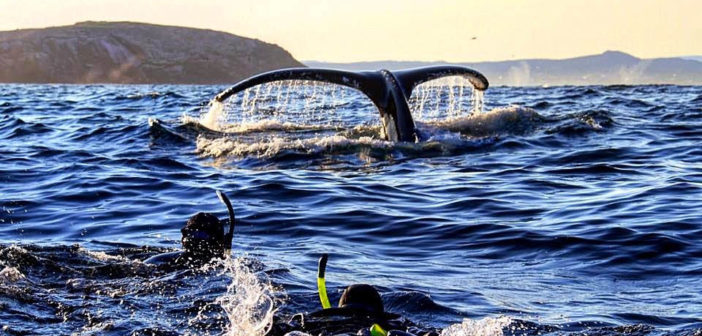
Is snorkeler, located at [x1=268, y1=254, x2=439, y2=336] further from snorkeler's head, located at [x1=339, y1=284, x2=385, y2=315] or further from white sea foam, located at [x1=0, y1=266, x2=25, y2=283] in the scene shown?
white sea foam, located at [x1=0, y1=266, x2=25, y2=283]

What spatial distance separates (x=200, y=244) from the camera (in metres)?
9.53

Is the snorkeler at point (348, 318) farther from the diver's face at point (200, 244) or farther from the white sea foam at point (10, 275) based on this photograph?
the white sea foam at point (10, 275)

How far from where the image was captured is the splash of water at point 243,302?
283 inches

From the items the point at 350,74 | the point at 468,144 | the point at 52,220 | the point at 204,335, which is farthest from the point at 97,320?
the point at 468,144

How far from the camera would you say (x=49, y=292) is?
8680 millimetres

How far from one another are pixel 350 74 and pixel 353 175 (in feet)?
8.65

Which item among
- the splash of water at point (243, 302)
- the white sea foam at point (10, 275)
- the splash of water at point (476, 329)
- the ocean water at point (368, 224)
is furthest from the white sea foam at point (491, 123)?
the splash of water at point (476, 329)

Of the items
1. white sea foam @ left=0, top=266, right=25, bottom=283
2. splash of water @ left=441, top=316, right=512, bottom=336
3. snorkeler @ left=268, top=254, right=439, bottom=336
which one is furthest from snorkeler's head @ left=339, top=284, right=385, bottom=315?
white sea foam @ left=0, top=266, right=25, bottom=283

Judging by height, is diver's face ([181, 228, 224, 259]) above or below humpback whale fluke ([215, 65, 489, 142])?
below

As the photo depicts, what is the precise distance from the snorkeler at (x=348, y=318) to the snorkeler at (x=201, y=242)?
245cm

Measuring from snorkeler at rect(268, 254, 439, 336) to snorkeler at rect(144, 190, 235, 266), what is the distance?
96.3 inches

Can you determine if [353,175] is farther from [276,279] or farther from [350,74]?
[276,279]

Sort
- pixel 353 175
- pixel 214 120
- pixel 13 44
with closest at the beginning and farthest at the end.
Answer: pixel 353 175, pixel 214 120, pixel 13 44

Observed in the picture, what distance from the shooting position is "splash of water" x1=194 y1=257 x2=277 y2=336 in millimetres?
7200
